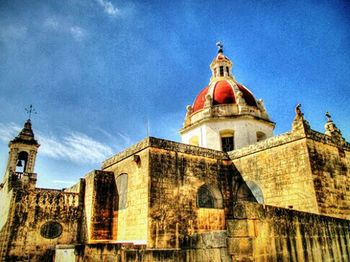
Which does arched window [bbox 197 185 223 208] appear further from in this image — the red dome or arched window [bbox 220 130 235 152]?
the red dome

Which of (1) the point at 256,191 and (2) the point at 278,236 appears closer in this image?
(2) the point at 278,236

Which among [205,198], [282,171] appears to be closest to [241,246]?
[282,171]

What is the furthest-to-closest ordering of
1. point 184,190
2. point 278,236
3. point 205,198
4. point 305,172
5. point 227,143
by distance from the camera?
point 227,143 → point 205,198 → point 184,190 → point 305,172 → point 278,236

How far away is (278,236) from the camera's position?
642 centimetres

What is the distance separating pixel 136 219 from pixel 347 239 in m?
7.89

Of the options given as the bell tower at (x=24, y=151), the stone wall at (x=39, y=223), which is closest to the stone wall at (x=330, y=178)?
the stone wall at (x=39, y=223)

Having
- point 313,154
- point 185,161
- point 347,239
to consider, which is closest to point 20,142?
point 185,161

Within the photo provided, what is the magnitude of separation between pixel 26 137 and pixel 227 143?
17969 millimetres

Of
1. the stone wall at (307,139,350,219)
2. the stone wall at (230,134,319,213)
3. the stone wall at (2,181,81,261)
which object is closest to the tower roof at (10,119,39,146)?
the stone wall at (2,181,81,261)

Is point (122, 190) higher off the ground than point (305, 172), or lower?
lower

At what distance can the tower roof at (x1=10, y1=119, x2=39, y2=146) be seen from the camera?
82.3ft

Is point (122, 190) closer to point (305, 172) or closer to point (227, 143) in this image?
point (227, 143)

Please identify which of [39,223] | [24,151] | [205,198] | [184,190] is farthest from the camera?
[24,151]

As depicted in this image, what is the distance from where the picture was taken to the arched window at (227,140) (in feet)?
59.8
